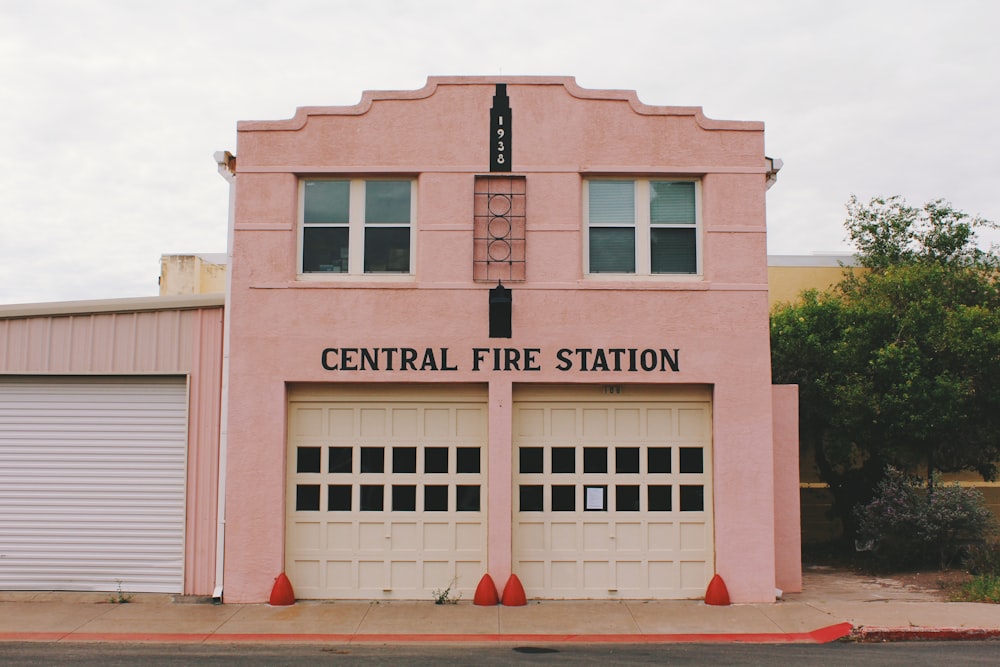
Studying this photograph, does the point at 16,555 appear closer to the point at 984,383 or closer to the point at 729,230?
the point at 729,230

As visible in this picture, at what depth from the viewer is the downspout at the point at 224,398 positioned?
12.1 m

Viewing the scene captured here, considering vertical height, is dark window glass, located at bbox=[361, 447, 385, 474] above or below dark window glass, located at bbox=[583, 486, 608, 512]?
above

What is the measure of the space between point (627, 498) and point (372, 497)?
10.9ft

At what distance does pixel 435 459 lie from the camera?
1250 centimetres

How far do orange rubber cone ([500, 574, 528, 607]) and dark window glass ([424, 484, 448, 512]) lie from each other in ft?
4.31

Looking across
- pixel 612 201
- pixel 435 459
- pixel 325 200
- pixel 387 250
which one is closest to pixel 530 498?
pixel 435 459

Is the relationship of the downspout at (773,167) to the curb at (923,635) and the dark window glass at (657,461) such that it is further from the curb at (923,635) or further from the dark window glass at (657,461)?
the curb at (923,635)

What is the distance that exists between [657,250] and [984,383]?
633cm

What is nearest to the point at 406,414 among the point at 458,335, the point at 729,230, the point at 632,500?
the point at 458,335

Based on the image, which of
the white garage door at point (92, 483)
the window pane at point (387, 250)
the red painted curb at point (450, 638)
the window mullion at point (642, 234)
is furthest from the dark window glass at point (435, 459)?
the window mullion at point (642, 234)

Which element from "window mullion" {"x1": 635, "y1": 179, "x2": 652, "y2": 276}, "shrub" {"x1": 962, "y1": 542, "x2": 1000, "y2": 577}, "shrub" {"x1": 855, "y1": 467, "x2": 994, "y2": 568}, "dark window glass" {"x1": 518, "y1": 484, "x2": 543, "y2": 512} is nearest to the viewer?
"dark window glass" {"x1": 518, "y1": 484, "x2": 543, "y2": 512}

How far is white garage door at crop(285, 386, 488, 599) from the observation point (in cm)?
1230

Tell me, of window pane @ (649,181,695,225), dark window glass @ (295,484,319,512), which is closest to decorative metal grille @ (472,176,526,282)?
window pane @ (649,181,695,225)

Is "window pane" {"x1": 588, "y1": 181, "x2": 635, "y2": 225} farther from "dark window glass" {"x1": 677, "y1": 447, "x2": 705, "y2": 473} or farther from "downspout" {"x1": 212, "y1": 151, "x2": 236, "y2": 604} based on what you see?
"downspout" {"x1": 212, "y1": 151, "x2": 236, "y2": 604}
